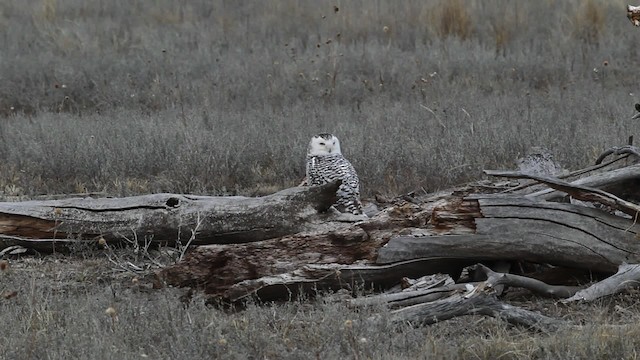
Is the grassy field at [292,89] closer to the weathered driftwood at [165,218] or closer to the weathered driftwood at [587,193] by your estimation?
the weathered driftwood at [165,218]

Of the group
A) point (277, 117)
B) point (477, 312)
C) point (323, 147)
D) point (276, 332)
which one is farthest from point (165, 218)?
point (277, 117)

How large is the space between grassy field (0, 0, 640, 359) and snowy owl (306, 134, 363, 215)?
86 centimetres

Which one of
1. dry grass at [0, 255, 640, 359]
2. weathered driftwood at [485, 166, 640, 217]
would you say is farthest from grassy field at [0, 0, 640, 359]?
weathered driftwood at [485, 166, 640, 217]

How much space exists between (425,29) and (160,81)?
4.37m

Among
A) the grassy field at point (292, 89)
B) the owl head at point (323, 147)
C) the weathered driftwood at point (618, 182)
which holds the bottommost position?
the grassy field at point (292, 89)

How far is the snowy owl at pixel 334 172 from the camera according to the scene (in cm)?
697

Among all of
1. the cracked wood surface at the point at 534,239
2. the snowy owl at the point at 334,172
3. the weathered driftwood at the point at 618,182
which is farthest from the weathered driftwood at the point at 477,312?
the snowy owl at the point at 334,172

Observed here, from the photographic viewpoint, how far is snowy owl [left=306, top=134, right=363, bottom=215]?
6.97 metres

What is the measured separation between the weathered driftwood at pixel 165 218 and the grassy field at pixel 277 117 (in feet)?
0.68

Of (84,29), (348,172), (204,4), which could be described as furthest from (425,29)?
(348,172)

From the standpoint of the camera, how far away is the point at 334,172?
7250 mm

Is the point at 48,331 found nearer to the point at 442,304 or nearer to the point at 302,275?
the point at 302,275

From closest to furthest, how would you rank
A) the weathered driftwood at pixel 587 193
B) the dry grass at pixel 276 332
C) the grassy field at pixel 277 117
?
the dry grass at pixel 276 332 < the grassy field at pixel 277 117 < the weathered driftwood at pixel 587 193

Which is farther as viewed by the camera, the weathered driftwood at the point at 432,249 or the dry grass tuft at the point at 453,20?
the dry grass tuft at the point at 453,20
